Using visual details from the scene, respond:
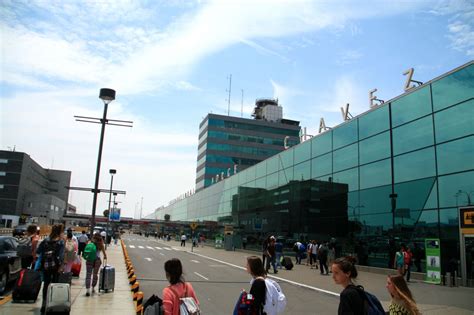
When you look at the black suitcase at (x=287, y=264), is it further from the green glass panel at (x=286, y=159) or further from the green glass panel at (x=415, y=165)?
the green glass panel at (x=286, y=159)

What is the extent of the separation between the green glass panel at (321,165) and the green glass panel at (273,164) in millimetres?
7857

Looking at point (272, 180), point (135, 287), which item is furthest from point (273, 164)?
point (135, 287)

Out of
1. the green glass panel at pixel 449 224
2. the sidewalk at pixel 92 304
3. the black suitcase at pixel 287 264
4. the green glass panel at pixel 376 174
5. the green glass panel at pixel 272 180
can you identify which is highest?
the green glass panel at pixel 272 180

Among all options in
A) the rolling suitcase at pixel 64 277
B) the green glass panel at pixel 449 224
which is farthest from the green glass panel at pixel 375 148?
the rolling suitcase at pixel 64 277

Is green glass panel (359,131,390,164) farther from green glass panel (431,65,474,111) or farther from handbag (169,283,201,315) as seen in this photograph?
handbag (169,283,201,315)

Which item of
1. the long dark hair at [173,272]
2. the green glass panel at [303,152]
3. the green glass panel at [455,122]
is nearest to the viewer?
the long dark hair at [173,272]

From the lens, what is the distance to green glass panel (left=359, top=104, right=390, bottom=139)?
82.7ft

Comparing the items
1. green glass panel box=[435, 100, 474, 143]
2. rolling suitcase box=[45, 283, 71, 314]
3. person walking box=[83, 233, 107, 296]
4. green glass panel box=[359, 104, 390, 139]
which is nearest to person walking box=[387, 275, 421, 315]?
rolling suitcase box=[45, 283, 71, 314]

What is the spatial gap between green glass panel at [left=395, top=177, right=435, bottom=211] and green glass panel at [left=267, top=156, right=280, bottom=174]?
19020 mm

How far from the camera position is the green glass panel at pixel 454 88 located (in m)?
19.3

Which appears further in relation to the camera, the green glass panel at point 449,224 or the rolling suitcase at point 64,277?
the green glass panel at point 449,224

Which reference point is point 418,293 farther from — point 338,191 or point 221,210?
point 221,210

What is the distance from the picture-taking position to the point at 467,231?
17.6 meters

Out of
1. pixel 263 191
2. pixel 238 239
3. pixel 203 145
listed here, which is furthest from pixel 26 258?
pixel 203 145
